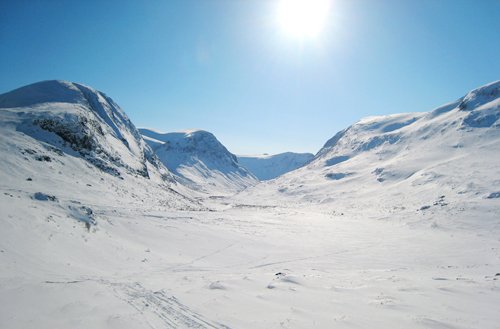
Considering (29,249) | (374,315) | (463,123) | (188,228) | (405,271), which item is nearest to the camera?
(374,315)


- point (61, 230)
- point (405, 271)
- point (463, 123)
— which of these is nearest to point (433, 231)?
point (405, 271)

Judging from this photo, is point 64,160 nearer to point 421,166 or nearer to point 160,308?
point 160,308

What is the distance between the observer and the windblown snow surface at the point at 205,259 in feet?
27.7

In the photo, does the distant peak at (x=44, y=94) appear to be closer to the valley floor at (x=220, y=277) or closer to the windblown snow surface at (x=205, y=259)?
the windblown snow surface at (x=205, y=259)

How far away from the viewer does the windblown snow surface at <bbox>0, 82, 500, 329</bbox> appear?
332 inches

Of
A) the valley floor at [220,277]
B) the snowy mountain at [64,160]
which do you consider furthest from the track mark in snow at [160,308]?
the snowy mountain at [64,160]

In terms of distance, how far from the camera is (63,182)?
2997 cm

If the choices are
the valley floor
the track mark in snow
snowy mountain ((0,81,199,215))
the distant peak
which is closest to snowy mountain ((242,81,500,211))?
the valley floor

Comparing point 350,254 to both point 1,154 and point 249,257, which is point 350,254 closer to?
point 249,257

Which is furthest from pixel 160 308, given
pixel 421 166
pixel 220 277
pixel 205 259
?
pixel 421 166

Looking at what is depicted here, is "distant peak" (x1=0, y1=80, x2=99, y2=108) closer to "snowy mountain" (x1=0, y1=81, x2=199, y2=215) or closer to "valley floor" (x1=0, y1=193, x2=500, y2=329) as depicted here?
"snowy mountain" (x1=0, y1=81, x2=199, y2=215)

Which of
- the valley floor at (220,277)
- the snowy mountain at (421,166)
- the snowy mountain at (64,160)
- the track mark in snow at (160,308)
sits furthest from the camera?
the snowy mountain at (421,166)

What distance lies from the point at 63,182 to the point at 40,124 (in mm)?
17445

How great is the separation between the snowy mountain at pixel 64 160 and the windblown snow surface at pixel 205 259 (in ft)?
0.83
